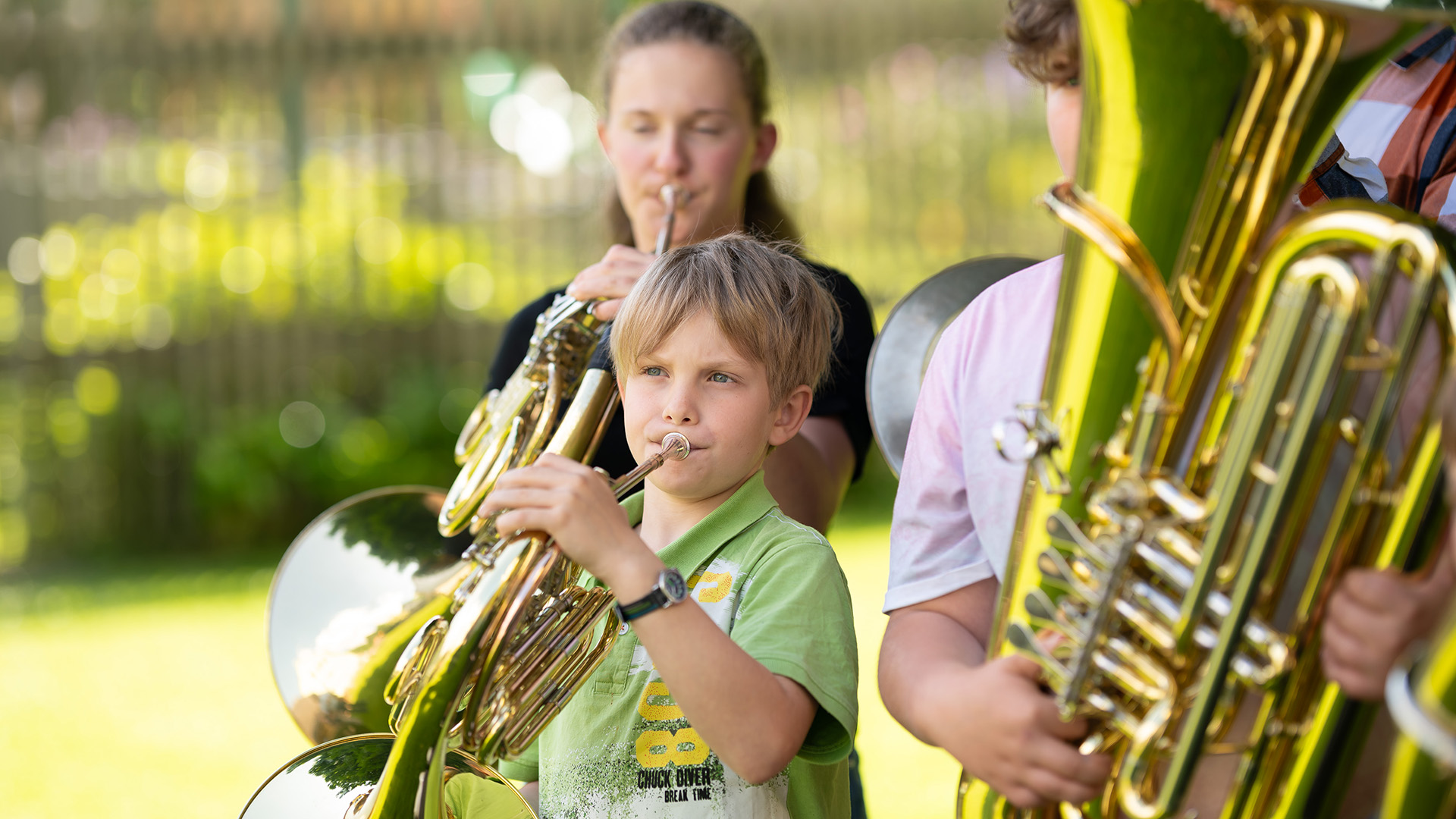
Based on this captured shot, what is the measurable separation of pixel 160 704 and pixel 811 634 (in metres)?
3.65

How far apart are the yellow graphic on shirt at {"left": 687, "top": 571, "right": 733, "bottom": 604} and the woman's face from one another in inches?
25.3

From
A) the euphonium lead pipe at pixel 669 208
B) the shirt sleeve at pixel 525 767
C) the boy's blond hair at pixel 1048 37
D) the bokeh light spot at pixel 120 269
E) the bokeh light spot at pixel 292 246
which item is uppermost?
the boy's blond hair at pixel 1048 37

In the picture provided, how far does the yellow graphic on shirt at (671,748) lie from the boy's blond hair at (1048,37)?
766mm

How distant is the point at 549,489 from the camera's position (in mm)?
1207

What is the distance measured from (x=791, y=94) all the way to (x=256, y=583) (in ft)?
11.8

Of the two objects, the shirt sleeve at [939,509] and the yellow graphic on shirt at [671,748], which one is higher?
the shirt sleeve at [939,509]

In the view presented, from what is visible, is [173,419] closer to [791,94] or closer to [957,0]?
[791,94]

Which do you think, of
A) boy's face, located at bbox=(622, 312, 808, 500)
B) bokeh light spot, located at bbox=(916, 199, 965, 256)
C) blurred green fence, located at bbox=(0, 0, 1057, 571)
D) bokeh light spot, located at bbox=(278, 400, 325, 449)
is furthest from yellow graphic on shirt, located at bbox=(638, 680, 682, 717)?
bokeh light spot, located at bbox=(916, 199, 965, 256)

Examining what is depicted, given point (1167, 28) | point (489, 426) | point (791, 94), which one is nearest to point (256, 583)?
point (791, 94)

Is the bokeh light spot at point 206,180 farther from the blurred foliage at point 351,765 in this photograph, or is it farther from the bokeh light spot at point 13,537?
the blurred foliage at point 351,765

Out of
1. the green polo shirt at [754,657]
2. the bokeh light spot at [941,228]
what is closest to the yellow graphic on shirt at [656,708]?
the green polo shirt at [754,657]

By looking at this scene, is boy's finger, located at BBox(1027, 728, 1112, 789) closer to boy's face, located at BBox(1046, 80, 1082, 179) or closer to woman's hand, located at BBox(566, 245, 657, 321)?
boy's face, located at BBox(1046, 80, 1082, 179)

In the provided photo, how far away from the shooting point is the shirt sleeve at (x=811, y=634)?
1.29 metres

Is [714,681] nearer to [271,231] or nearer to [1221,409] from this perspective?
[1221,409]
